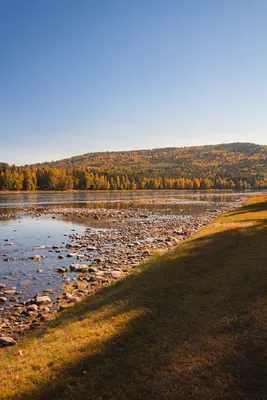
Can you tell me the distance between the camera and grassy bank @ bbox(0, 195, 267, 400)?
7070mm

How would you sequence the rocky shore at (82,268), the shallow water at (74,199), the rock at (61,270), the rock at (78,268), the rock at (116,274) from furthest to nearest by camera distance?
the shallow water at (74,199) < the rock at (78,268) < the rock at (61,270) < the rock at (116,274) < the rocky shore at (82,268)

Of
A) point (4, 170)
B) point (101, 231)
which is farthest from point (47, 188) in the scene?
point (101, 231)

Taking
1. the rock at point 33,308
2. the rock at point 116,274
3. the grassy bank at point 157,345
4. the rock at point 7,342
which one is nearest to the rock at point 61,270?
the rock at point 116,274

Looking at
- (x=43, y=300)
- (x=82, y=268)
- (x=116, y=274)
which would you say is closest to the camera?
(x=43, y=300)

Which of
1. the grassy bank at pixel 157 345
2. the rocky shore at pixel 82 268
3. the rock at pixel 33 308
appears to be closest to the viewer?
the grassy bank at pixel 157 345

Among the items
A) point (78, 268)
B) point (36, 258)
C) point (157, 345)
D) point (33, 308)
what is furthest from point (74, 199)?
point (157, 345)

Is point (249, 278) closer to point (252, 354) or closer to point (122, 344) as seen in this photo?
point (252, 354)

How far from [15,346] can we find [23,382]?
10.5ft

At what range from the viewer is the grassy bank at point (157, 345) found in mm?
7070

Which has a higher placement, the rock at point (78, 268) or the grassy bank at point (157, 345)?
the grassy bank at point (157, 345)

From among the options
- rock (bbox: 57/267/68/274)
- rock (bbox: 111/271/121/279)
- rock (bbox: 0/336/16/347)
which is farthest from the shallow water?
rock (bbox: 0/336/16/347)

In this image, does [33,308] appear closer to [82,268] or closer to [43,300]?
[43,300]

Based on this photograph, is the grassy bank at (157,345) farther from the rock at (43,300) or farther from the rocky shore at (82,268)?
the rock at (43,300)

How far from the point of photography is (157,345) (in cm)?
890
